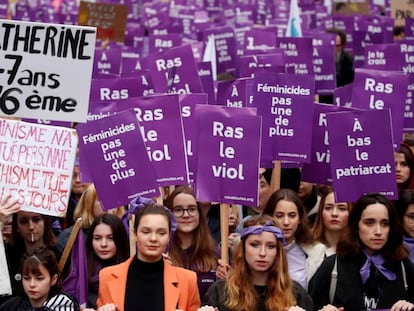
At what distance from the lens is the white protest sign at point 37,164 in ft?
29.3

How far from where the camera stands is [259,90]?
11.4m

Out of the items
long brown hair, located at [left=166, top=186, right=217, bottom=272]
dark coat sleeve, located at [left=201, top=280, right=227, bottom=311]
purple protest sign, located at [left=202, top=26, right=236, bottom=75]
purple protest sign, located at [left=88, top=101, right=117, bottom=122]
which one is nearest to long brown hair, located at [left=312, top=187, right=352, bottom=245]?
long brown hair, located at [left=166, top=186, right=217, bottom=272]

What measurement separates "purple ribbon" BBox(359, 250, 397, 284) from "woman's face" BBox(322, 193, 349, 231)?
4.20 feet

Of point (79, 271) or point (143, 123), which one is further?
point (143, 123)

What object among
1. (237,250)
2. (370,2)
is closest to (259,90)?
(237,250)

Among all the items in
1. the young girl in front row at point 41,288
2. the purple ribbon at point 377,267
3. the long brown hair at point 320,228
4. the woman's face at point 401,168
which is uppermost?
the woman's face at point 401,168

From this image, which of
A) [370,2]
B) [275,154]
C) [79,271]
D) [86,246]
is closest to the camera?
[79,271]

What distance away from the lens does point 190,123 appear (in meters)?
11.1

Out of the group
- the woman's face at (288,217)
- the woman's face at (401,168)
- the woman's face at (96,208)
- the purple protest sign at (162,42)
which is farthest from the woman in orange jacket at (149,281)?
the purple protest sign at (162,42)

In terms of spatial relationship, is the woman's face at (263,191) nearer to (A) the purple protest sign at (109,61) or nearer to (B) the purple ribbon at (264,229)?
(B) the purple ribbon at (264,229)

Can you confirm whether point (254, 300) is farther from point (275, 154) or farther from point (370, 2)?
point (370, 2)

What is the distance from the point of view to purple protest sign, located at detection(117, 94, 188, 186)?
33.3 feet

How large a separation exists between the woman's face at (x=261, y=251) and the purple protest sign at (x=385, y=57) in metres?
7.20

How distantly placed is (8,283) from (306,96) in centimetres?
389
